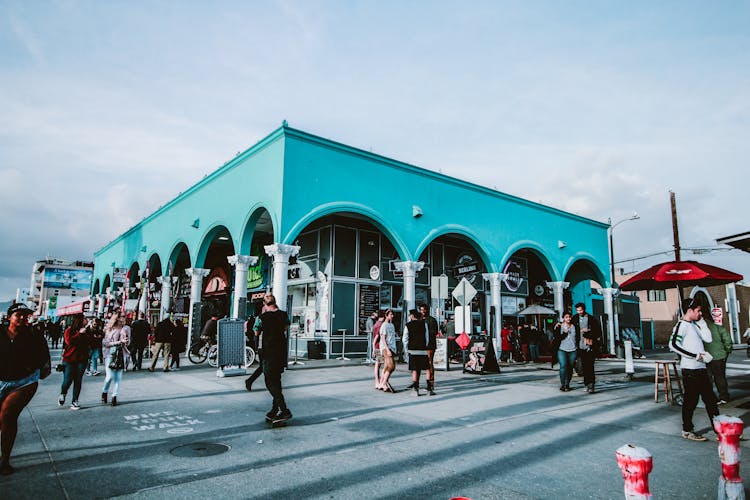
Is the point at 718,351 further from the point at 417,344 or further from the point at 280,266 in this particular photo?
the point at 280,266

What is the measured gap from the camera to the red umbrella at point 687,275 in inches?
355

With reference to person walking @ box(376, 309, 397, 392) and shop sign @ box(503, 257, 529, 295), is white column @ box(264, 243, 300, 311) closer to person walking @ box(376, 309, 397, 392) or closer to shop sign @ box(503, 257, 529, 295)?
person walking @ box(376, 309, 397, 392)

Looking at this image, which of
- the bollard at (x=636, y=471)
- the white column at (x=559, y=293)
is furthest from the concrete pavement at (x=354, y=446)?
the white column at (x=559, y=293)

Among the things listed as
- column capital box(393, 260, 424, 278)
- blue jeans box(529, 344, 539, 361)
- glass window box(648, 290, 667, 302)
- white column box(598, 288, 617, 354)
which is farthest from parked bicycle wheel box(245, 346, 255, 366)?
glass window box(648, 290, 667, 302)

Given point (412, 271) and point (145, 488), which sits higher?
point (412, 271)

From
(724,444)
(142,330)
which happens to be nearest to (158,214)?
(142,330)

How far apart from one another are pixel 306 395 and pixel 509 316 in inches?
706

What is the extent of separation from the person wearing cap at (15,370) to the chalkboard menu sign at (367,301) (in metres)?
14.2

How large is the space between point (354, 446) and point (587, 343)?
7.25m

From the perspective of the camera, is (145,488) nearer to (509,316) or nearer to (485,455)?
(485,455)

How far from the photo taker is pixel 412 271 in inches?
663

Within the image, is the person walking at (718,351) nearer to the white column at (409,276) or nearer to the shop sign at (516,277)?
the white column at (409,276)

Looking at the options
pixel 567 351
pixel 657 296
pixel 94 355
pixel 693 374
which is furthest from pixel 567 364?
pixel 657 296

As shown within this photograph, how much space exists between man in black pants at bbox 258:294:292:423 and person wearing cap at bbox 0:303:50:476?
2652 mm
